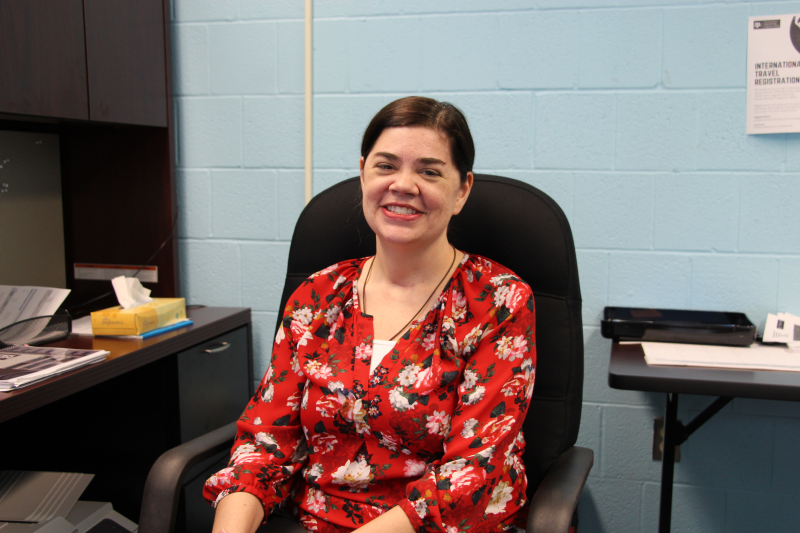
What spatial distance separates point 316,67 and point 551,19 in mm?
692

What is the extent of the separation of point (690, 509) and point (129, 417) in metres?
1.57

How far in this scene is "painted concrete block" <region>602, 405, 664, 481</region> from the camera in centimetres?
175

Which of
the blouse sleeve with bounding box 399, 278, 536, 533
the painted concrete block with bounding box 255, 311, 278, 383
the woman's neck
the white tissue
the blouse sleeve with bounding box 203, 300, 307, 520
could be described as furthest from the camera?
the painted concrete block with bounding box 255, 311, 278, 383

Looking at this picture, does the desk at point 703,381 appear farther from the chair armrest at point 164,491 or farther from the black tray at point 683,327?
the chair armrest at point 164,491

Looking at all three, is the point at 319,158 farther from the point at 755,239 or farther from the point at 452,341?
the point at 755,239

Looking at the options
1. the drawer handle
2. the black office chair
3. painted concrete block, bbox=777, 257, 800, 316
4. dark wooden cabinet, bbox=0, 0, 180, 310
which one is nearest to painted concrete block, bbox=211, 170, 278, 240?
dark wooden cabinet, bbox=0, 0, 180, 310

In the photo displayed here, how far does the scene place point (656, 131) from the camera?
1.65 metres

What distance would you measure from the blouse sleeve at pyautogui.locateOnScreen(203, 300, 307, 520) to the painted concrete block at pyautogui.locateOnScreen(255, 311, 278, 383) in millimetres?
722

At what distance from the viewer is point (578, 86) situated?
1677 millimetres

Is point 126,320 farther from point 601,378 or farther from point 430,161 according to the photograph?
point 601,378

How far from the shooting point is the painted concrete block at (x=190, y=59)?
6.18ft

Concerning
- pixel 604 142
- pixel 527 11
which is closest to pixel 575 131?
pixel 604 142

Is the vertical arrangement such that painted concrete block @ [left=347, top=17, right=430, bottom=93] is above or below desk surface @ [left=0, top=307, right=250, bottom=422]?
above

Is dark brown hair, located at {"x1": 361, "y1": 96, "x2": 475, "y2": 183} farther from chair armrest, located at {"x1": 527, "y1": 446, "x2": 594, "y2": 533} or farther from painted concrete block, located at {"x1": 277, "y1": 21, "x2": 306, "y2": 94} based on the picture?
painted concrete block, located at {"x1": 277, "y1": 21, "x2": 306, "y2": 94}
